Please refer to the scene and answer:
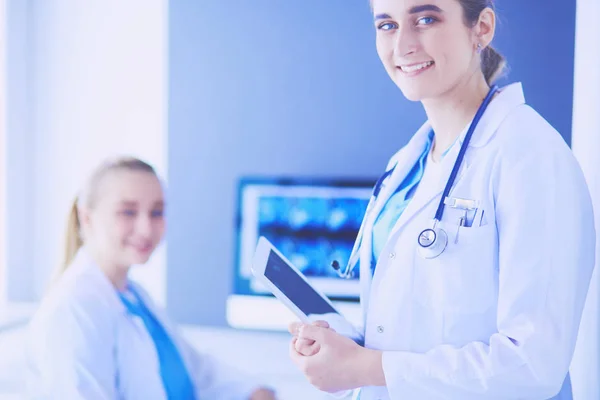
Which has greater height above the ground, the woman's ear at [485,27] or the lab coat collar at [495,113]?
the woman's ear at [485,27]

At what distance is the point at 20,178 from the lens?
2.87 m

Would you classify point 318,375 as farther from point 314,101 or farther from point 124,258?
point 314,101

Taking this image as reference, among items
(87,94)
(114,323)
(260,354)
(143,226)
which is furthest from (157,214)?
(87,94)

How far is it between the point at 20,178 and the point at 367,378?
100 inches

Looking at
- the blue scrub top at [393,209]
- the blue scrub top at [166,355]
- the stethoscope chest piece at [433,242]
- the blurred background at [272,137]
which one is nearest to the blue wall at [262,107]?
the blurred background at [272,137]

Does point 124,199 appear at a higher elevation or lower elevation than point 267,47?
lower

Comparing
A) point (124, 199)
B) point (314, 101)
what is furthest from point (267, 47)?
point (124, 199)

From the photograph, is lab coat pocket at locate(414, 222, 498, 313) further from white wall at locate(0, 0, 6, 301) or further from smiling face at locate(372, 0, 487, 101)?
white wall at locate(0, 0, 6, 301)

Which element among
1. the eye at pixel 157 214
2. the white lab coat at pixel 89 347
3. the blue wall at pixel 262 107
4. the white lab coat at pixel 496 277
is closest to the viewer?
the white lab coat at pixel 496 277

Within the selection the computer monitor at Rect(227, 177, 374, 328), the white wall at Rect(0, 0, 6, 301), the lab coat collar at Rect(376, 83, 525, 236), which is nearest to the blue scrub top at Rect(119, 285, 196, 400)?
the computer monitor at Rect(227, 177, 374, 328)

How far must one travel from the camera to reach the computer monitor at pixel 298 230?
2098 millimetres

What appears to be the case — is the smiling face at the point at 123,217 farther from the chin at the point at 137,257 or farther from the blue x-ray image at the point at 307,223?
the blue x-ray image at the point at 307,223

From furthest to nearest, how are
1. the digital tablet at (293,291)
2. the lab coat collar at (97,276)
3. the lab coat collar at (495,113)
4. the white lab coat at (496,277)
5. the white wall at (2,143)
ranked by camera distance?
the white wall at (2,143), the lab coat collar at (97,276), the digital tablet at (293,291), the lab coat collar at (495,113), the white lab coat at (496,277)

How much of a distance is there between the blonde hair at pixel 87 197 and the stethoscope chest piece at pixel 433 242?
0.98 meters
